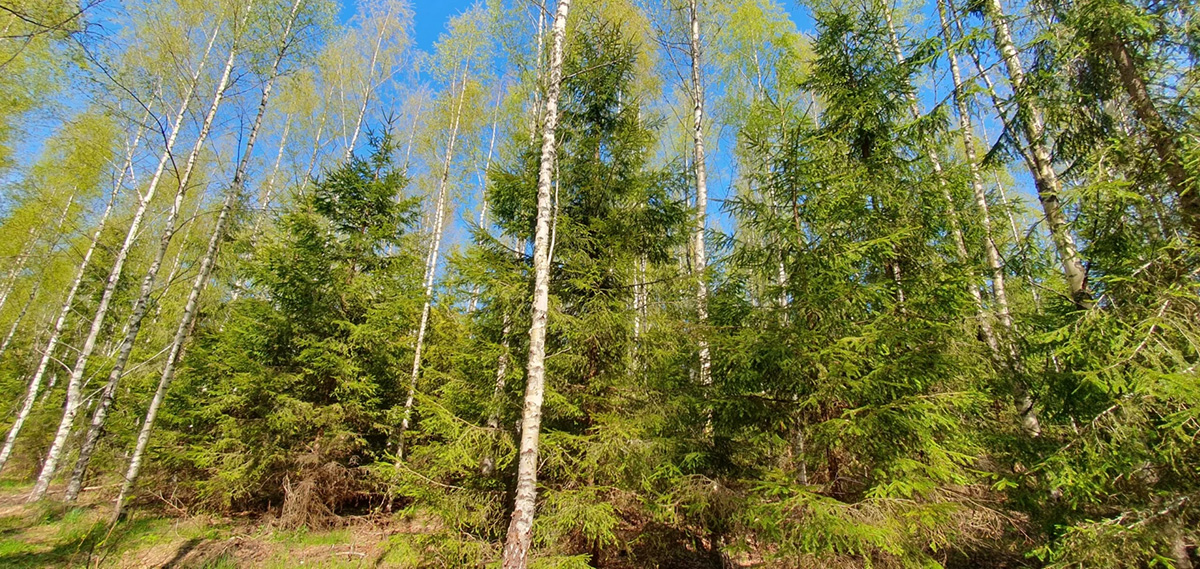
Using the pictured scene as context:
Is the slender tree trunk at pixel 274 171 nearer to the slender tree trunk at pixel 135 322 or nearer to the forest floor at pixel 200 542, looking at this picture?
the slender tree trunk at pixel 135 322

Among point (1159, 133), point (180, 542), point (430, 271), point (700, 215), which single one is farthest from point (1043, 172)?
point (180, 542)

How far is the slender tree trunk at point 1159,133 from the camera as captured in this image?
3676mm

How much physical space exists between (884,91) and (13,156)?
62.5 feet

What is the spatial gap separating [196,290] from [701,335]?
355 inches

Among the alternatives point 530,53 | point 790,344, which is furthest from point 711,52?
point 790,344

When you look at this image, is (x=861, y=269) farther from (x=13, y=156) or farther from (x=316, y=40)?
(x=13, y=156)

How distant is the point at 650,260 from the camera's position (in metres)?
6.82

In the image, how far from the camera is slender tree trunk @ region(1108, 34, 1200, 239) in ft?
12.1

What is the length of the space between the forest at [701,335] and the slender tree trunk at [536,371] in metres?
0.03

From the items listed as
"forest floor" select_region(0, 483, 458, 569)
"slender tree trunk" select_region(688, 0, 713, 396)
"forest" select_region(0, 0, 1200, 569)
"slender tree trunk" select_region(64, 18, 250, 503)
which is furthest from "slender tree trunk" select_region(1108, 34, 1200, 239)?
"slender tree trunk" select_region(64, 18, 250, 503)

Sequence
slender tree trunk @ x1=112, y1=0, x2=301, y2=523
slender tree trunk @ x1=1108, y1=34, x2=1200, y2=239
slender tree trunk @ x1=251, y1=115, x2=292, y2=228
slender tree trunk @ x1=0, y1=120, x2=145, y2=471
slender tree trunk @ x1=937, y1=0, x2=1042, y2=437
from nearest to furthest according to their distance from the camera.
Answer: slender tree trunk @ x1=1108, y1=34, x2=1200, y2=239 → slender tree trunk @ x1=937, y1=0, x2=1042, y2=437 → slender tree trunk @ x1=112, y1=0, x2=301, y2=523 → slender tree trunk @ x1=0, y1=120, x2=145, y2=471 → slender tree trunk @ x1=251, y1=115, x2=292, y2=228

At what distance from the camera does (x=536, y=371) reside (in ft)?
15.8

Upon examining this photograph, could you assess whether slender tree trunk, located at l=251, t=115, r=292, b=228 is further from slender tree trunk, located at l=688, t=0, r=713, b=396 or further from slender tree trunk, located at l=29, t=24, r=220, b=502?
slender tree trunk, located at l=688, t=0, r=713, b=396

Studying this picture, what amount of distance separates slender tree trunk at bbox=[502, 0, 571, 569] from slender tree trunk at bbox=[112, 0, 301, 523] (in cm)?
677
